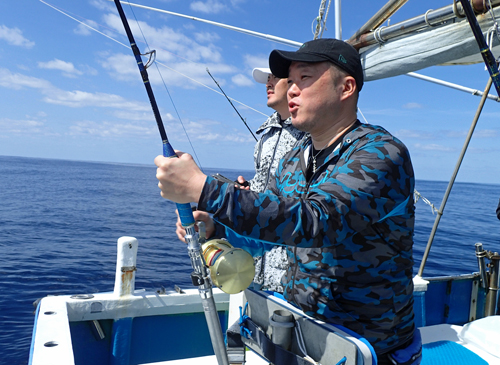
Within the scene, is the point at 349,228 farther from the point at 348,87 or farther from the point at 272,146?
the point at 272,146

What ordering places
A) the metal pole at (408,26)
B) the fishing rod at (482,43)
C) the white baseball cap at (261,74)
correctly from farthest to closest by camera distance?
the white baseball cap at (261,74) → the metal pole at (408,26) → the fishing rod at (482,43)

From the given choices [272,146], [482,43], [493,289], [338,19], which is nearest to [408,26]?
[482,43]

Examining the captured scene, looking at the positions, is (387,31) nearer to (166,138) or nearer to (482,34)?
(482,34)

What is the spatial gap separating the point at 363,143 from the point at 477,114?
10.4 ft

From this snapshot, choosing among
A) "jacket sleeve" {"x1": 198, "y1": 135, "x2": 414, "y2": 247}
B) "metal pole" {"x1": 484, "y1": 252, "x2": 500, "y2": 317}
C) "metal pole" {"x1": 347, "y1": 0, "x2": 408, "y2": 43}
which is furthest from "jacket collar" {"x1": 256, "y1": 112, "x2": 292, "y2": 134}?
"metal pole" {"x1": 484, "y1": 252, "x2": 500, "y2": 317}

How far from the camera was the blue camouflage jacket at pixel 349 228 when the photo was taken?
3.91 ft

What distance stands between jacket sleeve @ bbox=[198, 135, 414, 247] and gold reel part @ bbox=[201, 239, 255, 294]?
40cm

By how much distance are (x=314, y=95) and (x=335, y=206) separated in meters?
0.61

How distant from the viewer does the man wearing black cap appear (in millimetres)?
1199

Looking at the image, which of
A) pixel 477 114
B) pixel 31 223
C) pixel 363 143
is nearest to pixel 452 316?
pixel 477 114

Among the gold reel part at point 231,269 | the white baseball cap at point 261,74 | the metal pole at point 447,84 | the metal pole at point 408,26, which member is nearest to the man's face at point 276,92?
the white baseball cap at point 261,74

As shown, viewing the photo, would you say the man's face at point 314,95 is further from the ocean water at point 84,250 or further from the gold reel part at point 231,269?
the ocean water at point 84,250

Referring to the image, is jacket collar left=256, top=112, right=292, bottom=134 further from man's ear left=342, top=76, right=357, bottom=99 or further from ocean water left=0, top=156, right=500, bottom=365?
ocean water left=0, top=156, right=500, bottom=365

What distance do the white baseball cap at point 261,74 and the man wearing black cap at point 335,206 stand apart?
1.91m
